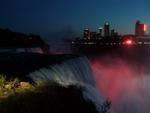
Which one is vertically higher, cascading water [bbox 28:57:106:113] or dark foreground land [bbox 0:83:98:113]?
dark foreground land [bbox 0:83:98:113]

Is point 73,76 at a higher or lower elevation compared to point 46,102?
lower

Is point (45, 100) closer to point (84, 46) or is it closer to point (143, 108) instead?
point (143, 108)

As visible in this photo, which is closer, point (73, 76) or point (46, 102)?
point (46, 102)

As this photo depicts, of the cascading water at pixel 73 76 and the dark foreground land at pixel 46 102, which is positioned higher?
the dark foreground land at pixel 46 102

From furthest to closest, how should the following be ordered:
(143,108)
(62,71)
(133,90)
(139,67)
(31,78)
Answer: (139,67) → (133,90) → (143,108) → (62,71) → (31,78)

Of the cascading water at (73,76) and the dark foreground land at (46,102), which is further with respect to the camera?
the cascading water at (73,76)

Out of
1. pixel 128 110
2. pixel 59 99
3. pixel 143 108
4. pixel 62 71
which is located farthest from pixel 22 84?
pixel 143 108

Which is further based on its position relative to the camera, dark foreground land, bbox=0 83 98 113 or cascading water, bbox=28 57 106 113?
cascading water, bbox=28 57 106 113

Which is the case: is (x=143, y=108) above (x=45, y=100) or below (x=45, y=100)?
below
